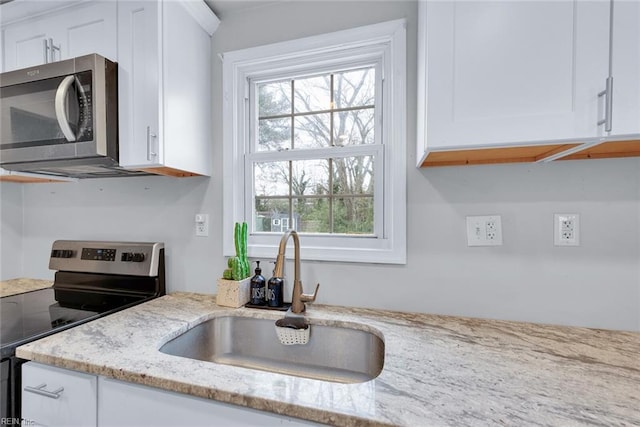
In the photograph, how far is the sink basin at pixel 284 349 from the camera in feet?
3.59

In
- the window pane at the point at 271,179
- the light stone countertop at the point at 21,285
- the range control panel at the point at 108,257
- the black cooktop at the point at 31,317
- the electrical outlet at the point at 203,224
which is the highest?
the window pane at the point at 271,179

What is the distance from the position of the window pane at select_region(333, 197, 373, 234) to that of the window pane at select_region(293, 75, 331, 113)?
0.49m

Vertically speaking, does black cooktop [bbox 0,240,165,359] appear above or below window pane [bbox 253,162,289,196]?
below

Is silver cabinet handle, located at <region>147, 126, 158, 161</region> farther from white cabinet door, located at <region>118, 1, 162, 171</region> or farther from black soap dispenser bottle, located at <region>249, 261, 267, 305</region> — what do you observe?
black soap dispenser bottle, located at <region>249, 261, 267, 305</region>

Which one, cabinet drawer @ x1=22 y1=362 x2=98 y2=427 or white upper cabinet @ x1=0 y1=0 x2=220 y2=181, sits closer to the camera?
cabinet drawer @ x1=22 y1=362 x2=98 y2=427

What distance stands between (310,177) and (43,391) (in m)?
1.21

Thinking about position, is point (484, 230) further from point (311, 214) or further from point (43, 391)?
point (43, 391)

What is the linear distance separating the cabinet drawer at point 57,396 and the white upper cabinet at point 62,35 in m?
1.22

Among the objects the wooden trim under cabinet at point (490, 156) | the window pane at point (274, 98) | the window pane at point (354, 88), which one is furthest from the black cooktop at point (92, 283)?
the wooden trim under cabinet at point (490, 156)

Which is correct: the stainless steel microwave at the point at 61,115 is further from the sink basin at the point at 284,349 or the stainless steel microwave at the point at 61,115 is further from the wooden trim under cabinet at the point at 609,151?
the wooden trim under cabinet at the point at 609,151

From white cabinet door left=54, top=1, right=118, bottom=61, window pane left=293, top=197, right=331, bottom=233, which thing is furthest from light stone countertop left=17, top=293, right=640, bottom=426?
white cabinet door left=54, top=1, right=118, bottom=61

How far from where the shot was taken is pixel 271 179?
1485 mm

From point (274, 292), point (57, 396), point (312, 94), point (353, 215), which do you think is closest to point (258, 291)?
point (274, 292)

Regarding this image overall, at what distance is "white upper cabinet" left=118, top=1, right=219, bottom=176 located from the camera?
117cm
